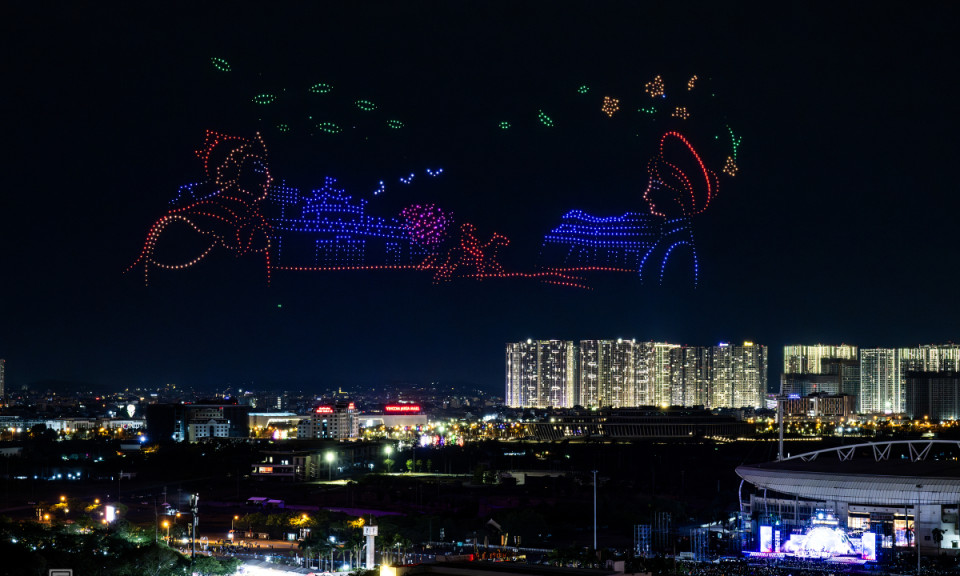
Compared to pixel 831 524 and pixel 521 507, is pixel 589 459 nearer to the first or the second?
pixel 521 507

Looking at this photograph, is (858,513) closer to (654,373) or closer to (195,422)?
(195,422)

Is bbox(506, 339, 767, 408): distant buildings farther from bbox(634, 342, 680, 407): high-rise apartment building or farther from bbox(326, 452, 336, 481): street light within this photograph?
bbox(326, 452, 336, 481): street light

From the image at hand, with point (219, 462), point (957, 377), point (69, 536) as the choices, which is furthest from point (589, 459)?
point (957, 377)

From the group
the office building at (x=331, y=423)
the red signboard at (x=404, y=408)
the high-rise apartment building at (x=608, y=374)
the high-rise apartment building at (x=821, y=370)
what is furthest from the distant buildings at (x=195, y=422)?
the high-rise apartment building at (x=821, y=370)

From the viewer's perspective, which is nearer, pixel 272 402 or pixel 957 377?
pixel 957 377

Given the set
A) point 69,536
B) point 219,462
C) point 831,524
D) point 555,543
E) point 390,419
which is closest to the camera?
point 69,536

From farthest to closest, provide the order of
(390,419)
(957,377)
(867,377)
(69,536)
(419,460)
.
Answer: (867,377) < (957,377) < (390,419) < (419,460) < (69,536)
